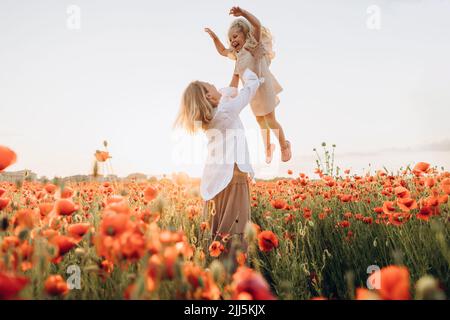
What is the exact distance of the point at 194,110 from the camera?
3109 mm

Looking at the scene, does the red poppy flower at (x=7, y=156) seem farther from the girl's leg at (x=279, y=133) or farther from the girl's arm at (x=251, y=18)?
the girl's leg at (x=279, y=133)

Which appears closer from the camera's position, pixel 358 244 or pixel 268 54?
pixel 358 244

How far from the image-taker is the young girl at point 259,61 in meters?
4.30

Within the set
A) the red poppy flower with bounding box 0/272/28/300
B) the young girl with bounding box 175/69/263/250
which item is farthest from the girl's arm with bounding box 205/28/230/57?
the red poppy flower with bounding box 0/272/28/300

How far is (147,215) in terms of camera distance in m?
1.56

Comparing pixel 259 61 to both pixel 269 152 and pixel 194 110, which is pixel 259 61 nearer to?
pixel 269 152

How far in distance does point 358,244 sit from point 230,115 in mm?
1320

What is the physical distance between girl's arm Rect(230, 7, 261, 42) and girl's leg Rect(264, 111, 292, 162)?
851 mm

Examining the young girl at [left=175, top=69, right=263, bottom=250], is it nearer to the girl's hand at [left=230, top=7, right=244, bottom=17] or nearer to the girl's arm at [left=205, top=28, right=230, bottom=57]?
the girl's hand at [left=230, top=7, right=244, bottom=17]

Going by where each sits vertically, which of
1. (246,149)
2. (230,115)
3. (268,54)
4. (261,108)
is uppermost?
(268,54)

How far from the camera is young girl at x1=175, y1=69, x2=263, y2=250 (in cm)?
310

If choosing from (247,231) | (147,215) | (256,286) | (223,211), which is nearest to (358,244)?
(223,211)
